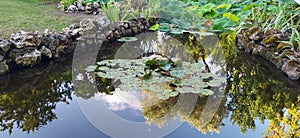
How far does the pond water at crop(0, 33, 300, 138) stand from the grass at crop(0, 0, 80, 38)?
1661 millimetres

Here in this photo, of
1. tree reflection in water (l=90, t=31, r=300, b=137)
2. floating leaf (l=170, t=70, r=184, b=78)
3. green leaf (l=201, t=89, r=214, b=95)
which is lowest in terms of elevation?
tree reflection in water (l=90, t=31, r=300, b=137)

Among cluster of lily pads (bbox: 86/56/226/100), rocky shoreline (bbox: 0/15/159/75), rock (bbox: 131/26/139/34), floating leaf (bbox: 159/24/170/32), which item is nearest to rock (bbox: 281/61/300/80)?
cluster of lily pads (bbox: 86/56/226/100)

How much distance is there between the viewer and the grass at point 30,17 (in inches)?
217

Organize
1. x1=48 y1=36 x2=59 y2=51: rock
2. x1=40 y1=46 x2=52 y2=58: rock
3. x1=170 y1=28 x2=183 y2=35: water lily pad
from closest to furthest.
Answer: x1=40 y1=46 x2=52 y2=58: rock
x1=48 y1=36 x2=59 y2=51: rock
x1=170 y1=28 x2=183 y2=35: water lily pad

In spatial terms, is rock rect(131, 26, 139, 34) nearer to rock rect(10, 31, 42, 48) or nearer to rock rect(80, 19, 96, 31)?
rock rect(80, 19, 96, 31)

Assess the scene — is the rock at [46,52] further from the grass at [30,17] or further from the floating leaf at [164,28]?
the floating leaf at [164,28]

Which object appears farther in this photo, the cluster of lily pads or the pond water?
the cluster of lily pads

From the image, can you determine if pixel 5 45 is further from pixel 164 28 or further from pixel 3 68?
pixel 164 28

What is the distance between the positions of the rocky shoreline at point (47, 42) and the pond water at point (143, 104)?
13cm

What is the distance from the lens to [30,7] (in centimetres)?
775

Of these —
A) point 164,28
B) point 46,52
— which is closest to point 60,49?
point 46,52

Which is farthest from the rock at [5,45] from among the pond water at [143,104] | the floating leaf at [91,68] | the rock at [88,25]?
the rock at [88,25]

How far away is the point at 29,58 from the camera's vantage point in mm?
3904

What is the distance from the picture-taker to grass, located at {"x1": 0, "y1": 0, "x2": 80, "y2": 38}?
18.1ft
